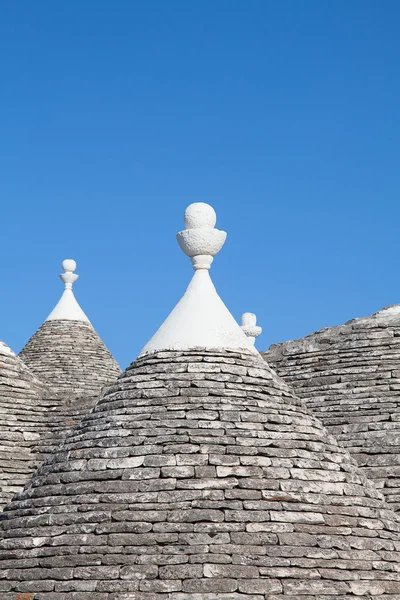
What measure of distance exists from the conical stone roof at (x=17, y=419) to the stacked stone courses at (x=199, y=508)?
4223 millimetres

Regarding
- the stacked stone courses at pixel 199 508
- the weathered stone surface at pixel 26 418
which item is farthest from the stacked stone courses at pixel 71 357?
the stacked stone courses at pixel 199 508

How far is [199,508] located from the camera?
10.2 meters

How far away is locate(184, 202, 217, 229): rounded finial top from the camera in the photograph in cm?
1271

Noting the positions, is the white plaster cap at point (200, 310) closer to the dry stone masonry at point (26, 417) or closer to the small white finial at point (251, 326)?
the dry stone masonry at point (26, 417)

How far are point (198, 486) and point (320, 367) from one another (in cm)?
624

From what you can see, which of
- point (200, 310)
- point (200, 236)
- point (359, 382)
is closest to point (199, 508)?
point (200, 310)

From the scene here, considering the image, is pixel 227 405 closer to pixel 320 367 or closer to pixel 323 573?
pixel 323 573

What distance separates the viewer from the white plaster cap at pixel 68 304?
25.6 metres

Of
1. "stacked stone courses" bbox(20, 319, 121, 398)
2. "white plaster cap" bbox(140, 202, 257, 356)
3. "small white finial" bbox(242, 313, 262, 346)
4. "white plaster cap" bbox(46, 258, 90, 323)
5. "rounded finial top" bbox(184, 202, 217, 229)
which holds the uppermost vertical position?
"white plaster cap" bbox(46, 258, 90, 323)

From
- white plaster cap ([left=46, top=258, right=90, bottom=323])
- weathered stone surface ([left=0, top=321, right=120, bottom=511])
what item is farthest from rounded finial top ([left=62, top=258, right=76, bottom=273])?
weathered stone surface ([left=0, top=321, right=120, bottom=511])

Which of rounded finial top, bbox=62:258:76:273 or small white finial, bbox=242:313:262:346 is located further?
rounded finial top, bbox=62:258:76:273

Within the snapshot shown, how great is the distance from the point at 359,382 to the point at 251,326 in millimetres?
5918

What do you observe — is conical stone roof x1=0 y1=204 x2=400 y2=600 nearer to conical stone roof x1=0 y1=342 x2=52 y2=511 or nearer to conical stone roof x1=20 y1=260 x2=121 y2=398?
conical stone roof x1=0 y1=342 x2=52 y2=511

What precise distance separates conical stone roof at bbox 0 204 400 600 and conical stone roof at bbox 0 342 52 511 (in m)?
4.23
